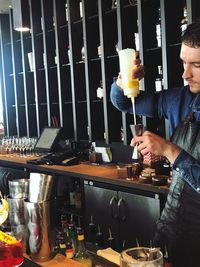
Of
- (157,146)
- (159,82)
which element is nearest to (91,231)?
(159,82)

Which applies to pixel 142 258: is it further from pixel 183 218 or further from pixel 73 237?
pixel 73 237

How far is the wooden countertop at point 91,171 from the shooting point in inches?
129

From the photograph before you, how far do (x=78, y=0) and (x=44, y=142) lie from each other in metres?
1.76

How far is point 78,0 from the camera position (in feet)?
16.0

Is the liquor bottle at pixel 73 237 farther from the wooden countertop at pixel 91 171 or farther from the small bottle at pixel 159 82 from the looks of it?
the small bottle at pixel 159 82

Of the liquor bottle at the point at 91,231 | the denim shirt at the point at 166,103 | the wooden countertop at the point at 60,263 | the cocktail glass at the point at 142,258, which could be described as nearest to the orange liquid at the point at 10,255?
the wooden countertop at the point at 60,263

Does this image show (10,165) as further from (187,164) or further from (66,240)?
(187,164)

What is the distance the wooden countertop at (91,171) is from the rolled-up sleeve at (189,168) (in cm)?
148

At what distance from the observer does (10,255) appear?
1.41m

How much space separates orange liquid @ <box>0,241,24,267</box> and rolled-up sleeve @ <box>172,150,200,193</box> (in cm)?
68

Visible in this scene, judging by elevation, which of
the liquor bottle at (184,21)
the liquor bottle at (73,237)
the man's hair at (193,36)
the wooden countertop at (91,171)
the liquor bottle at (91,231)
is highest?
the liquor bottle at (184,21)

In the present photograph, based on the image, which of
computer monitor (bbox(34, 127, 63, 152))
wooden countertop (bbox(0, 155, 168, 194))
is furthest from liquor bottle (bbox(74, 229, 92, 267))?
computer monitor (bbox(34, 127, 63, 152))

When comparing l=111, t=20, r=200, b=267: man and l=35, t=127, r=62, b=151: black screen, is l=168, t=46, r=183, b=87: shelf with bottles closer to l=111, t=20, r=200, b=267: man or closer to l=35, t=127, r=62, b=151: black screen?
l=111, t=20, r=200, b=267: man

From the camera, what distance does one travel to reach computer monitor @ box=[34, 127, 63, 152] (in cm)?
492
